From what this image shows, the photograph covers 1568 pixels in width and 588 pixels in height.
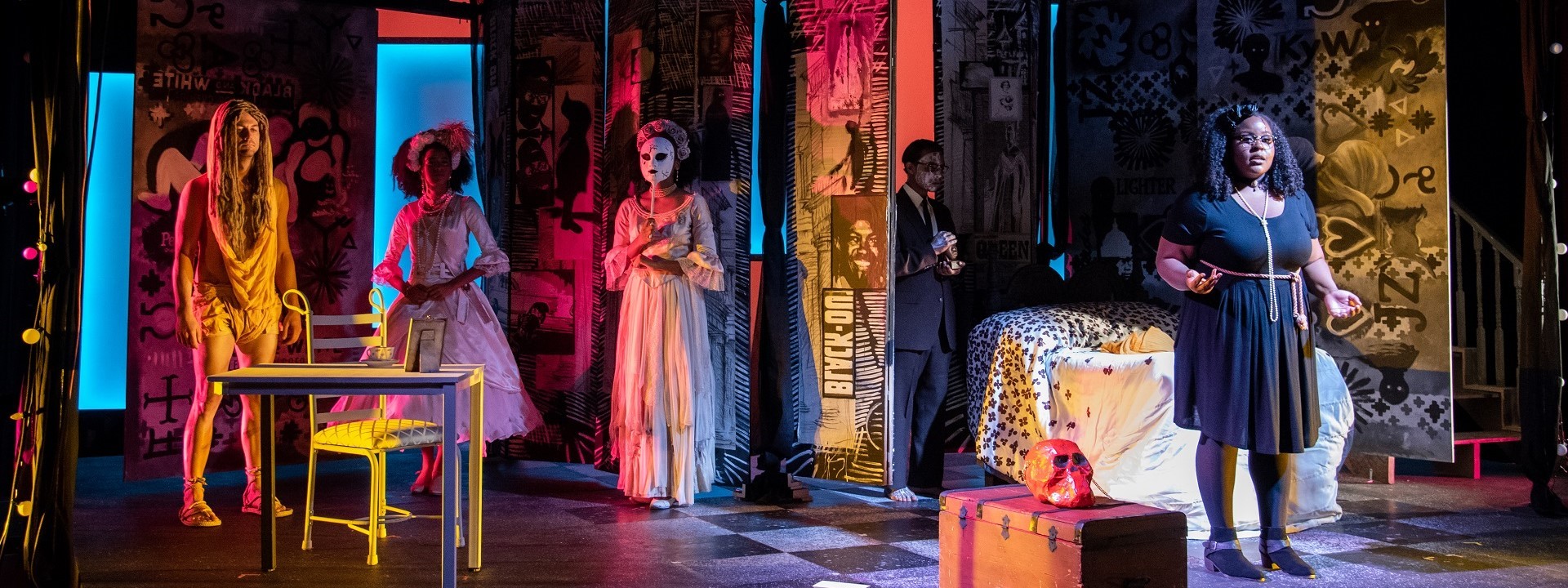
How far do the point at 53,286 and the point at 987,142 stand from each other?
463cm

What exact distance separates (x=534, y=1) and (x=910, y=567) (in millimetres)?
4113

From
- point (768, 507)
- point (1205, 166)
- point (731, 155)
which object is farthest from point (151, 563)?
point (1205, 166)

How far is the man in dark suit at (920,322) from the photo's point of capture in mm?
5895

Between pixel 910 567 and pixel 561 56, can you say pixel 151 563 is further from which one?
pixel 561 56

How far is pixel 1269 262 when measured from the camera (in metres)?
4.04

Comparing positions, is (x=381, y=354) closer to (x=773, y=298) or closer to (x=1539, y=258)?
(x=773, y=298)

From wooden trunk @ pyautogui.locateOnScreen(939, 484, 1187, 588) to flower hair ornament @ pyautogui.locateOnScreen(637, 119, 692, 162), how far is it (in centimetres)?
256

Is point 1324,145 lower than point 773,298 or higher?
higher

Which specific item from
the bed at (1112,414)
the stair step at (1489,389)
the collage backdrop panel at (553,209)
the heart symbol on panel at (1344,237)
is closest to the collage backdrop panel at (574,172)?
the collage backdrop panel at (553,209)

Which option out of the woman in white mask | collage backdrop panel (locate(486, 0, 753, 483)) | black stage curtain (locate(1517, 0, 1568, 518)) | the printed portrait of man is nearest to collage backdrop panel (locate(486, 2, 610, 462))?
collage backdrop panel (locate(486, 0, 753, 483))

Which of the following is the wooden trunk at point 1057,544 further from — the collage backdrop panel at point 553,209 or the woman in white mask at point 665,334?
the collage backdrop panel at point 553,209

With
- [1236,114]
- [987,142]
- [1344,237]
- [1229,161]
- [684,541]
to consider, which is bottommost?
[684,541]

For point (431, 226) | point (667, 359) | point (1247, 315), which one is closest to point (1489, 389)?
point (1247, 315)

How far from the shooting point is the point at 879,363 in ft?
19.6
